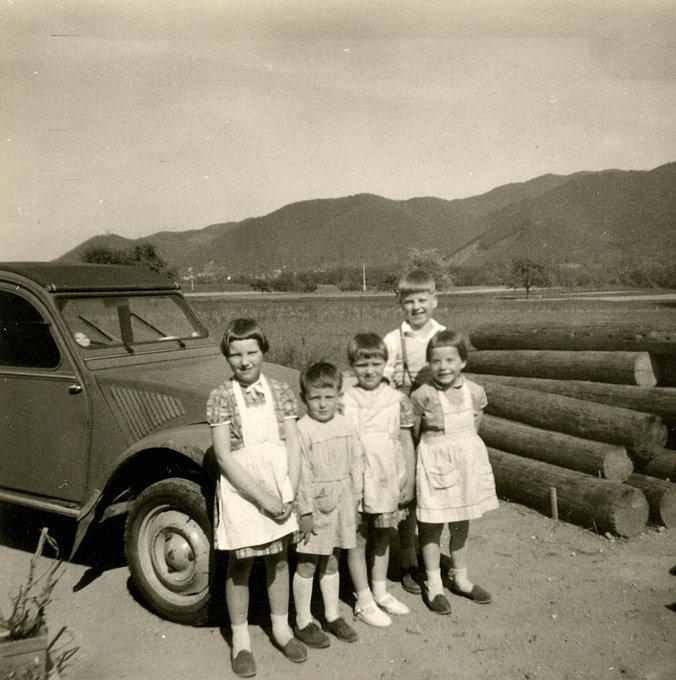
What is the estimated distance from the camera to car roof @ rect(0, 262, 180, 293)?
14.2ft

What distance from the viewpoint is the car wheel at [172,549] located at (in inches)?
134

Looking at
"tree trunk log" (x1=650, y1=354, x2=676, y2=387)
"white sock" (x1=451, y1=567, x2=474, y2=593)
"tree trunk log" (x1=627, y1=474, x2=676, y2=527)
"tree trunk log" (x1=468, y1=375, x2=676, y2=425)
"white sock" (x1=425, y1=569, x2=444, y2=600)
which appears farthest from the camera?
"tree trunk log" (x1=650, y1=354, x2=676, y2=387)

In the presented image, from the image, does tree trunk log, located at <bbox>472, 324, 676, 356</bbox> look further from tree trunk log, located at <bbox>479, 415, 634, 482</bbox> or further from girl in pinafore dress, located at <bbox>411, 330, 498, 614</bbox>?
girl in pinafore dress, located at <bbox>411, 330, 498, 614</bbox>

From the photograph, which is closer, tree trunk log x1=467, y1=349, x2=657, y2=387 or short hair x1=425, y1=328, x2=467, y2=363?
short hair x1=425, y1=328, x2=467, y2=363

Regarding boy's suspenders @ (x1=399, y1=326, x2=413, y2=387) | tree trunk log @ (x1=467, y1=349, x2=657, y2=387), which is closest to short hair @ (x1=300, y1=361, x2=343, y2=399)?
boy's suspenders @ (x1=399, y1=326, x2=413, y2=387)

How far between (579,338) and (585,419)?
1377 millimetres

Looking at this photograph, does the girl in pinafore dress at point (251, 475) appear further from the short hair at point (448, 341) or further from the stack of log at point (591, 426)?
the stack of log at point (591, 426)

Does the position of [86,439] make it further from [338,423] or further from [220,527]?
[338,423]

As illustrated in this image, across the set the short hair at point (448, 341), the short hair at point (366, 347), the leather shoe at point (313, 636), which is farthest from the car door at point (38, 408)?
the short hair at point (448, 341)

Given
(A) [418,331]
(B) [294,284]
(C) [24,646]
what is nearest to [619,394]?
(A) [418,331]

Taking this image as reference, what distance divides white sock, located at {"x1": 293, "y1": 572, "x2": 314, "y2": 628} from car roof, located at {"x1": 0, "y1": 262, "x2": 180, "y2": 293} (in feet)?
8.09

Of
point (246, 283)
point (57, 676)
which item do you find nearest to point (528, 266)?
point (246, 283)

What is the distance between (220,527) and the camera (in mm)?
2934

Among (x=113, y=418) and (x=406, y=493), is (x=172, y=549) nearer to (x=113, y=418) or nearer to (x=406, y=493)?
(x=113, y=418)
